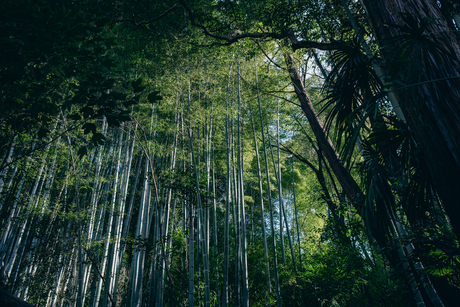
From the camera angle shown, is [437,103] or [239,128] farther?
[239,128]

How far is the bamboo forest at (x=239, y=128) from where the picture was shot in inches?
49.9

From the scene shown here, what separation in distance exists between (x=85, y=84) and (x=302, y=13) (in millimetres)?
3346

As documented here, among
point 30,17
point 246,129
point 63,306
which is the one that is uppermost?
point 246,129

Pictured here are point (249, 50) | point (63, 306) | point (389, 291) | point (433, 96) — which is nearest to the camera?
point (433, 96)

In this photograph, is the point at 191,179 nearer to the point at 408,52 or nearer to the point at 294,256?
the point at 408,52

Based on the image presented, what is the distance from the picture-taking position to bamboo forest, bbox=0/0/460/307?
127 cm

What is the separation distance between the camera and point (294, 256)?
218 inches

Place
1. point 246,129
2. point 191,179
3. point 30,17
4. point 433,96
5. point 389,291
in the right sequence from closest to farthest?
point 30,17 → point 433,96 → point 389,291 → point 191,179 → point 246,129

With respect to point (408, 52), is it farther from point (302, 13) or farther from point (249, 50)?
point (249, 50)

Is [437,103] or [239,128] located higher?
[239,128]

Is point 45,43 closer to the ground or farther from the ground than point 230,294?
farther from the ground

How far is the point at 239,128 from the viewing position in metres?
4.27

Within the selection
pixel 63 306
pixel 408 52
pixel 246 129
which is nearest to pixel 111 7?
pixel 408 52

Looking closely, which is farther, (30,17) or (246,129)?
(246,129)
